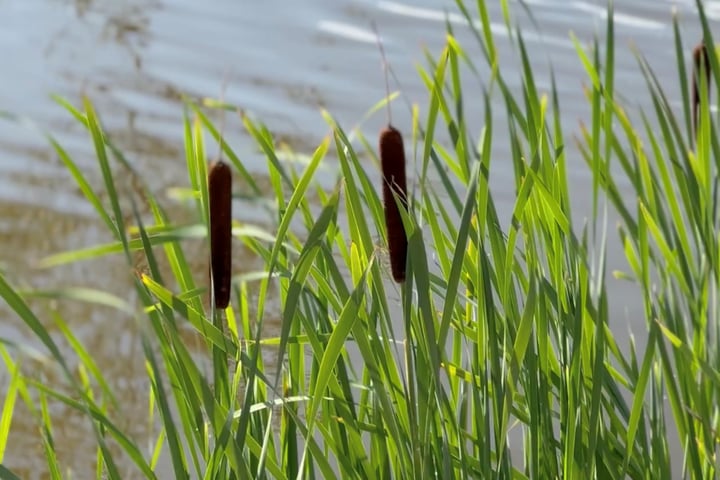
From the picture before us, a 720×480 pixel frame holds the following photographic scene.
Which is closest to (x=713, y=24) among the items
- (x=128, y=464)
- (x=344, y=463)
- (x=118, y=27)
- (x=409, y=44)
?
(x=409, y=44)

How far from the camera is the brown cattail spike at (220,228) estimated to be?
429 millimetres

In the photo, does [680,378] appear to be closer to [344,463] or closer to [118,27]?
[344,463]

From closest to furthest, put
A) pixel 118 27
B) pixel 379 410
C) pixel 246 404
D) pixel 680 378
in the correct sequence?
pixel 246 404, pixel 379 410, pixel 680 378, pixel 118 27

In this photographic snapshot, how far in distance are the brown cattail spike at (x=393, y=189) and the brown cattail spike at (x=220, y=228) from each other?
2.6 inches

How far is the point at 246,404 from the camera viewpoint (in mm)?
479

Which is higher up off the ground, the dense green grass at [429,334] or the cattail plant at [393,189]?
the cattail plant at [393,189]

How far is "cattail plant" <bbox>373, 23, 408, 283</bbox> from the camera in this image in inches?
18.4

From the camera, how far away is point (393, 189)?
0.47 meters

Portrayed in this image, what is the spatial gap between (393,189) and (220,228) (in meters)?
0.08

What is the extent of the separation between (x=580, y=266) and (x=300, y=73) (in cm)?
184

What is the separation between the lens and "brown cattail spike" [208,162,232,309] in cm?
43

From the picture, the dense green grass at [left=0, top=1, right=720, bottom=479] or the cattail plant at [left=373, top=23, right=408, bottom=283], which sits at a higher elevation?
the cattail plant at [left=373, top=23, right=408, bottom=283]

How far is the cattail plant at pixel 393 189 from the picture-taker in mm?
468

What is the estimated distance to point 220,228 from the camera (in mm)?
440
